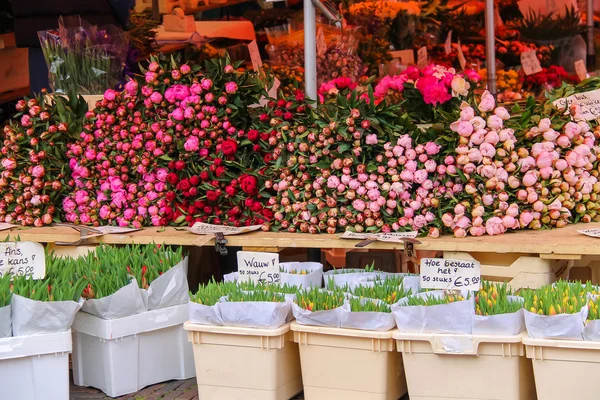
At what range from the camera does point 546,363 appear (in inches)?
105

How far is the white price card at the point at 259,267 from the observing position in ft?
10.8

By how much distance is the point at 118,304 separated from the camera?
322cm

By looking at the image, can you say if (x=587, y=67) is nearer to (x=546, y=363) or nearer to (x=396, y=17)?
(x=396, y=17)

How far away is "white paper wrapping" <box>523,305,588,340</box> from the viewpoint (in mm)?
2596

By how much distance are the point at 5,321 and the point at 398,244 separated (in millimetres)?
1505

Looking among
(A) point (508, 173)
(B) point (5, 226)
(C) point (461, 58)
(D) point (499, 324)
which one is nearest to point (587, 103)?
(A) point (508, 173)

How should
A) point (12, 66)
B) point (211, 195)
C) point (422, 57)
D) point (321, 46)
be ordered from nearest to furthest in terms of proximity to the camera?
1. point (211, 195)
2. point (321, 46)
3. point (422, 57)
4. point (12, 66)

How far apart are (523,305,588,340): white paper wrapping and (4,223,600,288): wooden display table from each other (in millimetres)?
723

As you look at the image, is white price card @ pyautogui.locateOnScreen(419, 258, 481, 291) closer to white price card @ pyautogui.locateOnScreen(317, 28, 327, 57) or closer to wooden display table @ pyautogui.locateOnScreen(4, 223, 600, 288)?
wooden display table @ pyautogui.locateOnScreen(4, 223, 600, 288)

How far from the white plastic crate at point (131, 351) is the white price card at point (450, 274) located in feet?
3.21

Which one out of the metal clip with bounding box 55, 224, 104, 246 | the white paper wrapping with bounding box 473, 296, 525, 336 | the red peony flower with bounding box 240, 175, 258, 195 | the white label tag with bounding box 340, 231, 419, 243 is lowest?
the white paper wrapping with bounding box 473, 296, 525, 336

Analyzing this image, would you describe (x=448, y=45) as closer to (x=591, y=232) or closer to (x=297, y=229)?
(x=297, y=229)

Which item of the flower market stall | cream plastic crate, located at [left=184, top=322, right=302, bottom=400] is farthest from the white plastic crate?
cream plastic crate, located at [left=184, top=322, right=302, bottom=400]

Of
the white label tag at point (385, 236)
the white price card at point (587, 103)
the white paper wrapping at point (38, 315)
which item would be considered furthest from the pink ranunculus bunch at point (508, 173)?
the white paper wrapping at point (38, 315)
